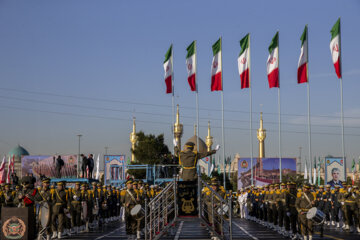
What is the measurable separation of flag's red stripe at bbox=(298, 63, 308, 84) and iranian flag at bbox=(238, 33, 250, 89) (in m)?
3.56

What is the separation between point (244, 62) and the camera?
37.4m

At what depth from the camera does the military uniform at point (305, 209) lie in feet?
60.4

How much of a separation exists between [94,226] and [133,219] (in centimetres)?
1003

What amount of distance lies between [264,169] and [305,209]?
42.2 metres

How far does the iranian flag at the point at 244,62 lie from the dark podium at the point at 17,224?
76.8 ft

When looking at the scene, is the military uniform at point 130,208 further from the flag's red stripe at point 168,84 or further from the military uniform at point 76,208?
the flag's red stripe at point 168,84

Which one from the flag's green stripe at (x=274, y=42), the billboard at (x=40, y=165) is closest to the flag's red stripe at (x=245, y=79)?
the flag's green stripe at (x=274, y=42)

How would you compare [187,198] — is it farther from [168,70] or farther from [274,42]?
[274,42]

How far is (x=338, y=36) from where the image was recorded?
3384 cm

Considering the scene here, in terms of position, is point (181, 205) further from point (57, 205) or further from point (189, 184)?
point (57, 205)

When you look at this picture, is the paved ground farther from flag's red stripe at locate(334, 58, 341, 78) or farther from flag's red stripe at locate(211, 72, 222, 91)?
flag's red stripe at locate(211, 72, 222, 91)

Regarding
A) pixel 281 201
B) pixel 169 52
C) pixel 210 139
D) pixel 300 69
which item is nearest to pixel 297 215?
pixel 281 201

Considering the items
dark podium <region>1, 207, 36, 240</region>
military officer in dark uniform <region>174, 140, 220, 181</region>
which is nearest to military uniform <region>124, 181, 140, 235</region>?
military officer in dark uniform <region>174, 140, 220, 181</region>

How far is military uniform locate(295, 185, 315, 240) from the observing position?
18.4 m
